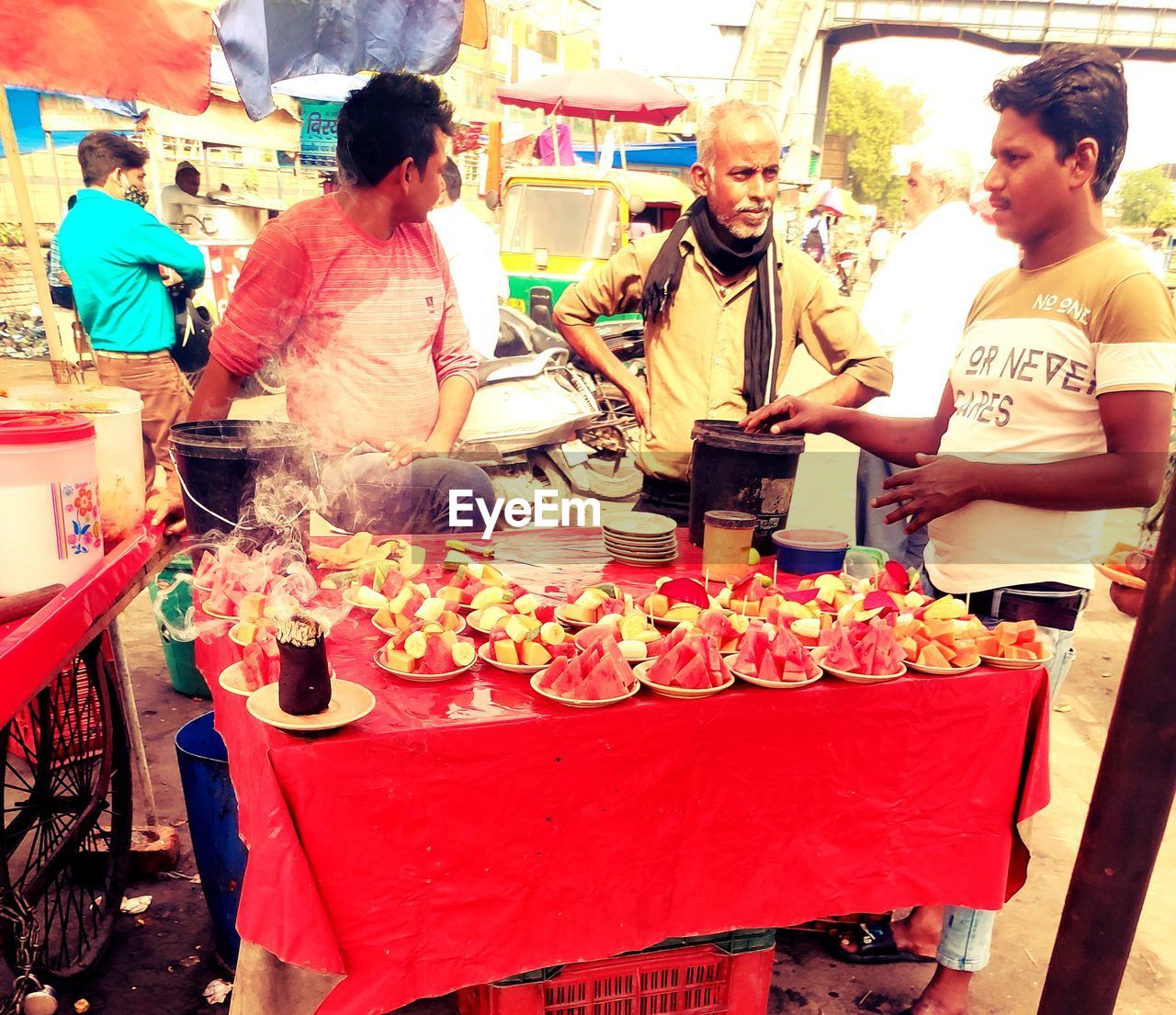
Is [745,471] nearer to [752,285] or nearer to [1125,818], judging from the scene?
[752,285]

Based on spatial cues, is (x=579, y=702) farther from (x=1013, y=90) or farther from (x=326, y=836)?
(x=1013, y=90)

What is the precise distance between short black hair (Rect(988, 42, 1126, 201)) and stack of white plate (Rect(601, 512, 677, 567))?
1356 millimetres

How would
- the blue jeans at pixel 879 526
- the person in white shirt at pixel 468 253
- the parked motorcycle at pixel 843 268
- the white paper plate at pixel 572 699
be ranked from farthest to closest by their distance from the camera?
the parked motorcycle at pixel 843 268 < the person in white shirt at pixel 468 253 < the blue jeans at pixel 879 526 < the white paper plate at pixel 572 699

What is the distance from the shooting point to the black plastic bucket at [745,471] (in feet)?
8.21

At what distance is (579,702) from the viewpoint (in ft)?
5.73

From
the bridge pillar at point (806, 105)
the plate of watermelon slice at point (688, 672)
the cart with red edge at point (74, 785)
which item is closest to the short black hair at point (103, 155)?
the cart with red edge at point (74, 785)

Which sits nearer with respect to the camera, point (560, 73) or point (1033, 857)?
point (1033, 857)

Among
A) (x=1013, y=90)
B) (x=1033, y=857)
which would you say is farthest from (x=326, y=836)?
(x=1033, y=857)

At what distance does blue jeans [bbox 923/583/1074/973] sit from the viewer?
7.37ft

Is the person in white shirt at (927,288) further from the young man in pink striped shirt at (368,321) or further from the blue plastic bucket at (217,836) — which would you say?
the blue plastic bucket at (217,836)

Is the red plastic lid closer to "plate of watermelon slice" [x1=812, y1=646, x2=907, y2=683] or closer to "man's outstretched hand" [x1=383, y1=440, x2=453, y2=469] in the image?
"man's outstretched hand" [x1=383, y1=440, x2=453, y2=469]

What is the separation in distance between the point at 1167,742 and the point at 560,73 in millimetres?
4231

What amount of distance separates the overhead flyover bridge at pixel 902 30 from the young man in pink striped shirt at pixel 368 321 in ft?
5.33

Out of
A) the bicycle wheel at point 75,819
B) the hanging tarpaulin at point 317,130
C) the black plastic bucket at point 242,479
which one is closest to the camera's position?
the black plastic bucket at point 242,479
